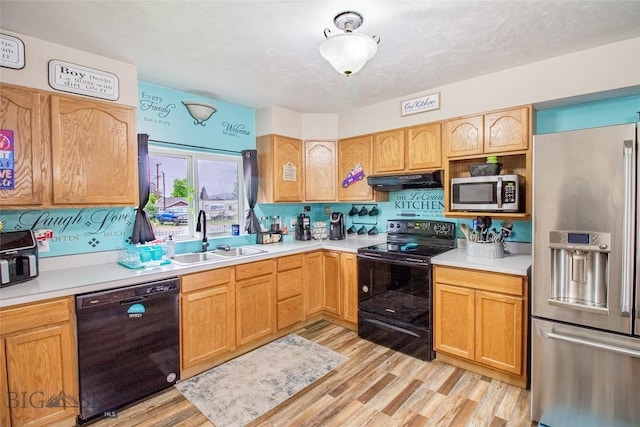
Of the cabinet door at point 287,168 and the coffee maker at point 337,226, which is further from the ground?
the cabinet door at point 287,168

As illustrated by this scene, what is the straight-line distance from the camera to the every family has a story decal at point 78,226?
2176 mm

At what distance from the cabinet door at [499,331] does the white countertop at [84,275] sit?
1888mm

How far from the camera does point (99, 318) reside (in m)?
1.97

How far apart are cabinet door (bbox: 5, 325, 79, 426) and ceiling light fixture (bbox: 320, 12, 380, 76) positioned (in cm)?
225

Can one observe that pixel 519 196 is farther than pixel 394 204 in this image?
No

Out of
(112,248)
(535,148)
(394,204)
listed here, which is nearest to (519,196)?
(535,148)

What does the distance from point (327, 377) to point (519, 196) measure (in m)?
2.11

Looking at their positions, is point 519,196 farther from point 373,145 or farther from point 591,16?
point 373,145

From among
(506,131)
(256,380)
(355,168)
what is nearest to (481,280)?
(506,131)

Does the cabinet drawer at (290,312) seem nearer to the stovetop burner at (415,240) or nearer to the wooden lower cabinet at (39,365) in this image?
the stovetop burner at (415,240)

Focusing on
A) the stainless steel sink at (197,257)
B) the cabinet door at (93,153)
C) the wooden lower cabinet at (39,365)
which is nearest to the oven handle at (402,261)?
the stainless steel sink at (197,257)

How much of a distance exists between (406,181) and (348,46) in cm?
167

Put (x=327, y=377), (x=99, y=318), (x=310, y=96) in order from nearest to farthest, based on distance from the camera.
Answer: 1. (x=99, y=318)
2. (x=327, y=377)
3. (x=310, y=96)

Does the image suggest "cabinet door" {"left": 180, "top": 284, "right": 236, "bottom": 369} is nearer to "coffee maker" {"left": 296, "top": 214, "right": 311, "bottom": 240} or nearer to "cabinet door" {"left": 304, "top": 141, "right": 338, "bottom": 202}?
"coffee maker" {"left": 296, "top": 214, "right": 311, "bottom": 240}
